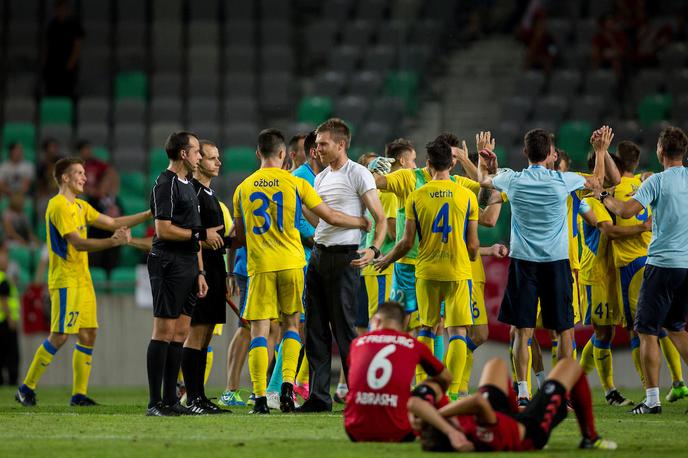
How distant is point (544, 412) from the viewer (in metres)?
7.01

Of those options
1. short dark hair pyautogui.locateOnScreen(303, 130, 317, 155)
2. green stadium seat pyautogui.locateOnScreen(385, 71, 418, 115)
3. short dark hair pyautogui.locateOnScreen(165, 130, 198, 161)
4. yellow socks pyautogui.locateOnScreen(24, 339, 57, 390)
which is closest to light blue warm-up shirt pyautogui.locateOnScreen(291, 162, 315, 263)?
short dark hair pyautogui.locateOnScreen(303, 130, 317, 155)

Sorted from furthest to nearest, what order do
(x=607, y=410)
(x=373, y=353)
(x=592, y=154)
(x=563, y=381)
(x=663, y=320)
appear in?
(x=592, y=154), (x=607, y=410), (x=663, y=320), (x=373, y=353), (x=563, y=381)

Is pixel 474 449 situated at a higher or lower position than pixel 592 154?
lower

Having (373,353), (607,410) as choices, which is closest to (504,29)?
(607,410)

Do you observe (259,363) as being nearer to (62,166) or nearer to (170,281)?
(170,281)

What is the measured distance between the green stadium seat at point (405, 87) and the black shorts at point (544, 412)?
12659 millimetres

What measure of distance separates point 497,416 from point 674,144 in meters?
3.98

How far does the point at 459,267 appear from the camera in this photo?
10.1 metres

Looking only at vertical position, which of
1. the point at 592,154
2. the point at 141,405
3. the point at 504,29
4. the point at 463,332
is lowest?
the point at 141,405

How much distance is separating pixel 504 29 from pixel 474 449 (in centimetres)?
1619

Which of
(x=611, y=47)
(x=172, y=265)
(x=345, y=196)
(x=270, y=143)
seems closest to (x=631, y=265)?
(x=345, y=196)

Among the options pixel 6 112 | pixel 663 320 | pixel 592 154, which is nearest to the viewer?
pixel 663 320

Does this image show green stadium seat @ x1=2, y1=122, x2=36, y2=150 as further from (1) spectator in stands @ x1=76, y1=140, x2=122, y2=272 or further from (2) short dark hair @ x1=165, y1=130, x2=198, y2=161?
(2) short dark hair @ x1=165, y1=130, x2=198, y2=161

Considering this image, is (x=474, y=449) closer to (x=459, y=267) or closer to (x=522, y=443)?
(x=522, y=443)
